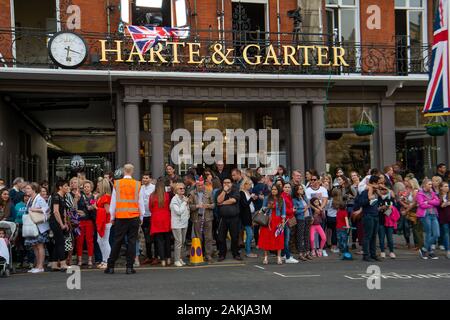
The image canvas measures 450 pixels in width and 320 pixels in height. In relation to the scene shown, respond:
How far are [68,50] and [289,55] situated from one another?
19.9ft

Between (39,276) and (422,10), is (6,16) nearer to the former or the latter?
(39,276)

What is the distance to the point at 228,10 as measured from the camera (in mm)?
18344

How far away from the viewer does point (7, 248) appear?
36.5 feet

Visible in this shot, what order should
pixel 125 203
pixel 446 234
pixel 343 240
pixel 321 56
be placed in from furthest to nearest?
pixel 321 56, pixel 446 234, pixel 343 240, pixel 125 203

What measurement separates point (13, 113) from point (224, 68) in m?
7.35

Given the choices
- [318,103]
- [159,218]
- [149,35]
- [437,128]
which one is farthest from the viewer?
[437,128]

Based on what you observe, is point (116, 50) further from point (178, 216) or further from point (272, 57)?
point (178, 216)

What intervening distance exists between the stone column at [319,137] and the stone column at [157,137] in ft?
15.1

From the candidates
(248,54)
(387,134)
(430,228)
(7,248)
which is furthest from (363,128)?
(7,248)

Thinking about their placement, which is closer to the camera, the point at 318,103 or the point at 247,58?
the point at 247,58

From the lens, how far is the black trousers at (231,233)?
12789mm

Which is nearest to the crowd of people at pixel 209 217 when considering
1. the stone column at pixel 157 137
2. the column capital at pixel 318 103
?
the stone column at pixel 157 137

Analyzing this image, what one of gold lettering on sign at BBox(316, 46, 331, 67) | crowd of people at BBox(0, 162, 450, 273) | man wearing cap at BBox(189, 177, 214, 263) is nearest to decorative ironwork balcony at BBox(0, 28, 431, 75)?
gold lettering on sign at BBox(316, 46, 331, 67)
